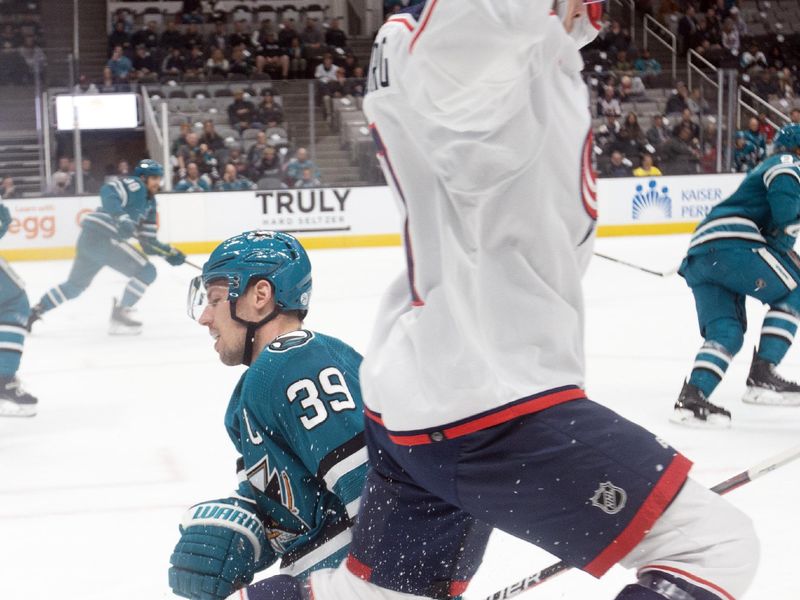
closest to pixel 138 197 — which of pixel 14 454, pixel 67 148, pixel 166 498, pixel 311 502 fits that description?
pixel 14 454

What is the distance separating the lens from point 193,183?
400 inches

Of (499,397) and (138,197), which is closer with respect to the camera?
(499,397)

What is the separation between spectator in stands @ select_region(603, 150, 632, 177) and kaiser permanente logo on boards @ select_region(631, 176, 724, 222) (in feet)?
0.92

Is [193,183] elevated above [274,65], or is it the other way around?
[274,65]

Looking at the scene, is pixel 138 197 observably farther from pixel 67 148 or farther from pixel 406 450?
pixel 406 450

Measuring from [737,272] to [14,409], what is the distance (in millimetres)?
2660

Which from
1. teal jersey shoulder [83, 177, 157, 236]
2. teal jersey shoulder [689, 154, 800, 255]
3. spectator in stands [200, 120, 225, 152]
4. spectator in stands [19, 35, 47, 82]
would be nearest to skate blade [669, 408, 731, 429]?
teal jersey shoulder [689, 154, 800, 255]

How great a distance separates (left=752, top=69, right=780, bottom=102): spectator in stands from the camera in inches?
484

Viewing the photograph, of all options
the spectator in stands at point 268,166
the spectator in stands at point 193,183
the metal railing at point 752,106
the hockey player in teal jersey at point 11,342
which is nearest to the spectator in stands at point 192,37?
the spectator in stands at point 268,166

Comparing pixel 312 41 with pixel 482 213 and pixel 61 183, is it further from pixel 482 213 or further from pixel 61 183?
pixel 482 213

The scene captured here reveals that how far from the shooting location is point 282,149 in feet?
36.2

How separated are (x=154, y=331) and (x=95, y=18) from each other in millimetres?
9508

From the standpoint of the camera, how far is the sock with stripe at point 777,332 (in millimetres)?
4051

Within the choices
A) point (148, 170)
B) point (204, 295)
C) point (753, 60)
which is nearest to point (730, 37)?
point (753, 60)
